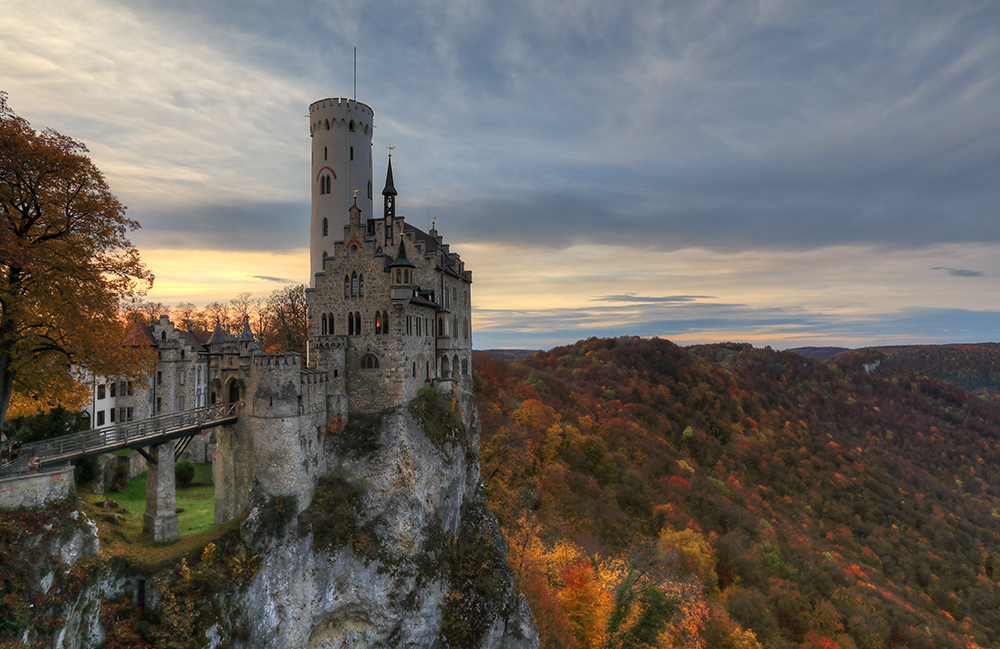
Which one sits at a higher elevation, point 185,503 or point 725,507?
point 185,503

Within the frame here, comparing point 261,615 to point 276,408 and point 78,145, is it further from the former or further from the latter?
point 78,145

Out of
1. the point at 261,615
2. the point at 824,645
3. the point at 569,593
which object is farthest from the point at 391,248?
the point at 824,645

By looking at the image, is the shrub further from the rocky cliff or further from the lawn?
the rocky cliff

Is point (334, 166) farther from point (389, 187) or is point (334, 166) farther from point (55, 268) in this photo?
point (55, 268)

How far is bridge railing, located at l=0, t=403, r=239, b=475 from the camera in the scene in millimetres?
21797

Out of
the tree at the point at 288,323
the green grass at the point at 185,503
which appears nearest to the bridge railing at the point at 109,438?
the green grass at the point at 185,503

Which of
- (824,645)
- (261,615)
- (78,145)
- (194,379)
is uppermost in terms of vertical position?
(78,145)

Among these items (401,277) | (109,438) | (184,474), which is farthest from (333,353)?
(184,474)

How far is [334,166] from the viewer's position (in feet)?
135

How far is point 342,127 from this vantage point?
134 feet

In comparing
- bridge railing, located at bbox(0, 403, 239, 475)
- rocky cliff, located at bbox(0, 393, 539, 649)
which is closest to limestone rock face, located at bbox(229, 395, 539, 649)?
rocky cliff, located at bbox(0, 393, 539, 649)

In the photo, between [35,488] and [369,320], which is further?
[369,320]

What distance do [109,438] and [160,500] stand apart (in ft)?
13.3

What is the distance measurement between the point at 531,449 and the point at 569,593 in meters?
19.9
